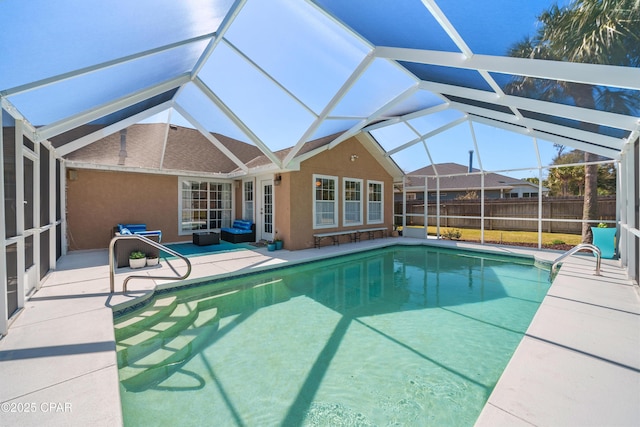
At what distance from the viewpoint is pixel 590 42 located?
10.0ft

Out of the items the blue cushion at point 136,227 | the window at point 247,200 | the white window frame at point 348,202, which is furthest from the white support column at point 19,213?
the white window frame at point 348,202

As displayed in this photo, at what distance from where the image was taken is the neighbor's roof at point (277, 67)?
10.9 feet

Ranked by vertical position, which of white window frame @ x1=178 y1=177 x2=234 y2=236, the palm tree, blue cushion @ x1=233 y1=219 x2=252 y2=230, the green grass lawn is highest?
the palm tree

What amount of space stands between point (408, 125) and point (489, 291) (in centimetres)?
684

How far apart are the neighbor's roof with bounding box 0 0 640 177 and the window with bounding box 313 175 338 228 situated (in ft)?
6.78

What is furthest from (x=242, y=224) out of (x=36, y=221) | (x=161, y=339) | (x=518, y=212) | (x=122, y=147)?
(x=518, y=212)

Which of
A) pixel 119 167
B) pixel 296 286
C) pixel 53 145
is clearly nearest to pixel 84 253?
pixel 119 167

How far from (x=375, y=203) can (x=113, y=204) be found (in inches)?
418

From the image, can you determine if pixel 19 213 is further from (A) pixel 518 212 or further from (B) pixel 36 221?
(A) pixel 518 212

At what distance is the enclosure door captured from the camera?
11.1 metres

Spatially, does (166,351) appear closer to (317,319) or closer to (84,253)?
(317,319)

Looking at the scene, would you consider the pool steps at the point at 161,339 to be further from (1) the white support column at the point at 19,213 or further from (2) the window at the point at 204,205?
(2) the window at the point at 204,205

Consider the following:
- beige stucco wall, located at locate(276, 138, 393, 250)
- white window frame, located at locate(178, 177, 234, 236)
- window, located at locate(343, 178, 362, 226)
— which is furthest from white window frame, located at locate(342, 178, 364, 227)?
white window frame, located at locate(178, 177, 234, 236)

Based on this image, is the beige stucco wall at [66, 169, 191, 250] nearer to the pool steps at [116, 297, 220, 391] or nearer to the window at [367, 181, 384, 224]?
the pool steps at [116, 297, 220, 391]
